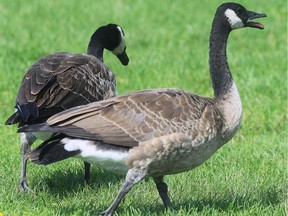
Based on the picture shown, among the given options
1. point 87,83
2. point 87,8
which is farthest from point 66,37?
point 87,83

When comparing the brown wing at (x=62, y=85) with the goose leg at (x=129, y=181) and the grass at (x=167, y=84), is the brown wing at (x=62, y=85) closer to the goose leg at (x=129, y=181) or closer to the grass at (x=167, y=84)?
the grass at (x=167, y=84)

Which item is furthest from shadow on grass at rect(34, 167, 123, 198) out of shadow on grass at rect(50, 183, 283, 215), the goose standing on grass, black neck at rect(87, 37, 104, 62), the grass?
black neck at rect(87, 37, 104, 62)

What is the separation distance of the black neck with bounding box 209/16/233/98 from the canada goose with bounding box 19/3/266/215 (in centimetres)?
48

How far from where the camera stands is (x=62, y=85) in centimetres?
739

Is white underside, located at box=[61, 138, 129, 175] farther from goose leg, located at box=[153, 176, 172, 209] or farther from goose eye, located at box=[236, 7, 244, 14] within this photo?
goose eye, located at box=[236, 7, 244, 14]

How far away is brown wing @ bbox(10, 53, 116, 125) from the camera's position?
7141 mm

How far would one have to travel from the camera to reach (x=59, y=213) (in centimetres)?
646

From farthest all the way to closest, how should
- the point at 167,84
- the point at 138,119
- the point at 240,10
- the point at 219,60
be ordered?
the point at 167,84 < the point at 240,10 < the point at 219,60 < the point at 138,119

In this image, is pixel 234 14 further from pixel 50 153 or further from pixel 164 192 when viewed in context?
pixel 50 153

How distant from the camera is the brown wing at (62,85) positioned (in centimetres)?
714

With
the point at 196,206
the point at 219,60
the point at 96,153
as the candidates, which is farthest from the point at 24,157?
the point at 219,60

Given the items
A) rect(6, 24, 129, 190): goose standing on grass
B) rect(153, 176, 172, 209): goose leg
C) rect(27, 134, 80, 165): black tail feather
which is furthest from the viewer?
rect(6, 24, 129, 190): goose standing on grass

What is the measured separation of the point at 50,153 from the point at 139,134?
0.77 meters

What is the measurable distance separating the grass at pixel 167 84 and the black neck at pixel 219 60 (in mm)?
1041
